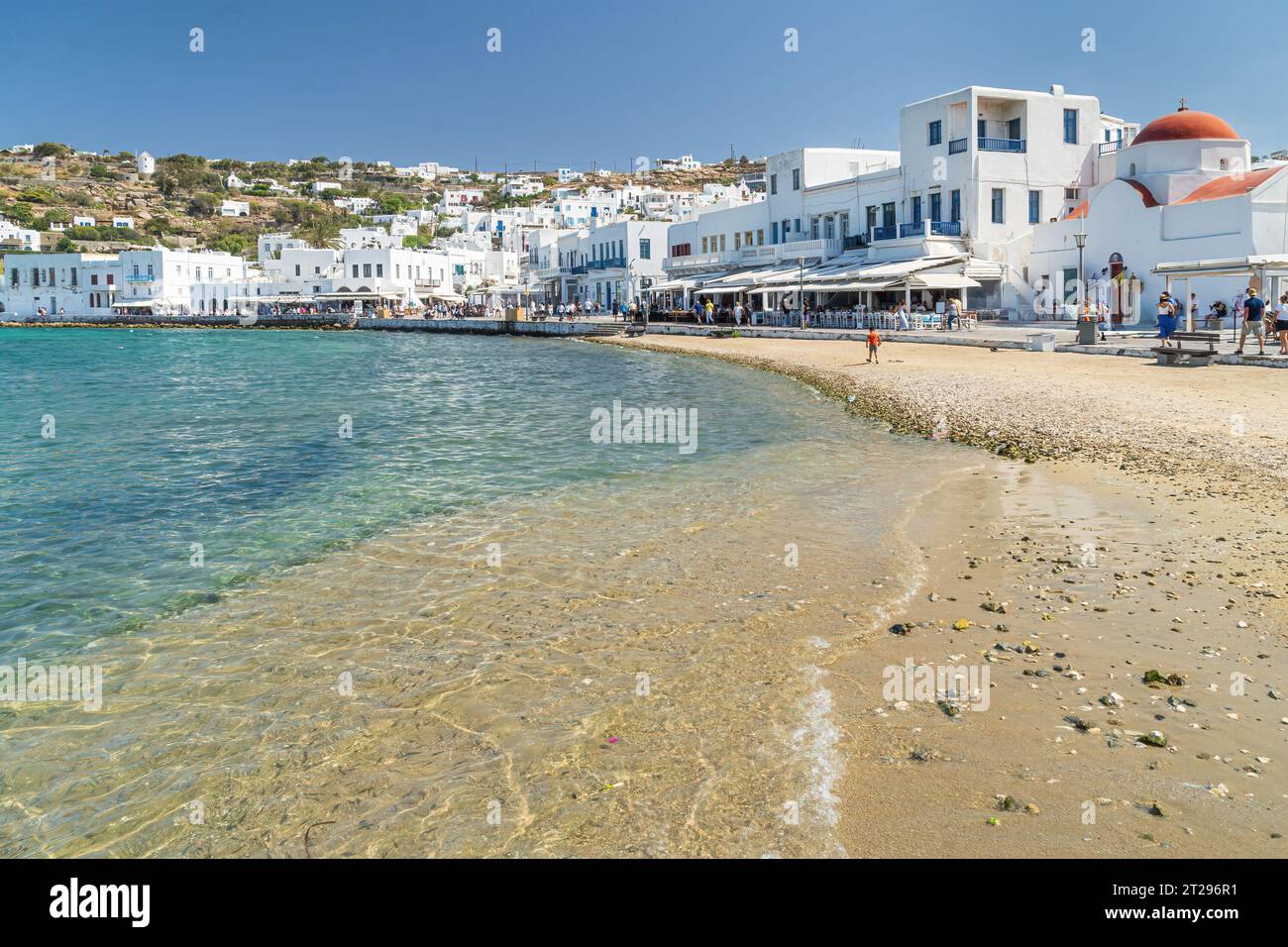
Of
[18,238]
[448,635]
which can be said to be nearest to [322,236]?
[18,238]

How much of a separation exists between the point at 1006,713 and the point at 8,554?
33.7 feet

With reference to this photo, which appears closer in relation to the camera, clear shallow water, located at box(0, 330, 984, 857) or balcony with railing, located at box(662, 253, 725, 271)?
clear shallow water, located at box(0, 330, 984, 857)

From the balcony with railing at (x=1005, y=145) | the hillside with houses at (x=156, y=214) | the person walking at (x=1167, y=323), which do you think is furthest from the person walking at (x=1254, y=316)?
the hillside with houses at (x=156, y=214)

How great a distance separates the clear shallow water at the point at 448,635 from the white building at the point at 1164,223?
22.7m

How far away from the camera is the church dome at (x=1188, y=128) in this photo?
37.2 meters

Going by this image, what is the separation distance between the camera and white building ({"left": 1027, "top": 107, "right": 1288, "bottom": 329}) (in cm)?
3152

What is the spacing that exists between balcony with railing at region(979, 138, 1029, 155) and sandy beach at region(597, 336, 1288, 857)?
3356 centimetres

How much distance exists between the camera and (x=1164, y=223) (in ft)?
113

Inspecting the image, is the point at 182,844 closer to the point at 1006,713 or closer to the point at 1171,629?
the point at 1006,713

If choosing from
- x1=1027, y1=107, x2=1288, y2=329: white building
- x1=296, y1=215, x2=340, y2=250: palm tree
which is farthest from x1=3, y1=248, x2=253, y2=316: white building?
x1=1027, y1=107, x2=1288, y2=329: white building

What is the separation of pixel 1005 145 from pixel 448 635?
44110 mm

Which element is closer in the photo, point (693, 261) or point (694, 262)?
point (694, 262)

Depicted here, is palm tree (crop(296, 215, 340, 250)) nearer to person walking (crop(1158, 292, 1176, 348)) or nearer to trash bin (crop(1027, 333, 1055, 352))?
trash bin (crop(1027, 333, 1055, 352))

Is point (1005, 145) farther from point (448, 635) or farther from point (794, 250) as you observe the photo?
point (448, 635)
